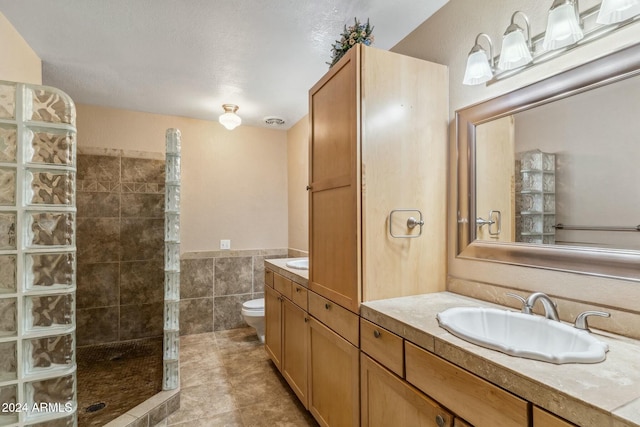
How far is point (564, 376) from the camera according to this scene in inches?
29.8

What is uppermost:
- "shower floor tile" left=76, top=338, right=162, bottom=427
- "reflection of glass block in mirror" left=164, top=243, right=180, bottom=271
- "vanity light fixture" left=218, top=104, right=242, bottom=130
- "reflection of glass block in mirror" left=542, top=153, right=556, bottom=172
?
"vanity light fixture" left=218, top=104, right=242, bottom=130

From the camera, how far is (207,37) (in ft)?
6.59

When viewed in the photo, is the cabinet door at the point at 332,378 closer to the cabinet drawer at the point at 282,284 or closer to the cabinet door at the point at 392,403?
the cabinet door at the point at 392,403

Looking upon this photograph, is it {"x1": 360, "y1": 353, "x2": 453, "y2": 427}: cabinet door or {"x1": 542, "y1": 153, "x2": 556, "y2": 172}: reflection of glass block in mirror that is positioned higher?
{"x1": 542, "y1": 153, "x2": 556, "y2": 172}: reflection of glass block in mirror

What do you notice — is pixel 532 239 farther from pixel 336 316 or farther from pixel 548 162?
pixel 336 316

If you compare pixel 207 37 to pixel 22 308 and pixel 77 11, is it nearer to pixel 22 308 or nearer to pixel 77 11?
pixel 77 11

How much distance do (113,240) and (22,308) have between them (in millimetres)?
2251

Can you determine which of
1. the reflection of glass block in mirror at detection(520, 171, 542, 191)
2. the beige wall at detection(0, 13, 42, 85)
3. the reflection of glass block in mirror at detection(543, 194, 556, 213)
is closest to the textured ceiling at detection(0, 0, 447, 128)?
the beige wall at detection(0, 13, 42, 85)

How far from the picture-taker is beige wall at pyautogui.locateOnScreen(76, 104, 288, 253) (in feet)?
10.6

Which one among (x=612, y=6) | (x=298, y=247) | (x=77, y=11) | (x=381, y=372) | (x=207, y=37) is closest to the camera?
(x=612, y=6)

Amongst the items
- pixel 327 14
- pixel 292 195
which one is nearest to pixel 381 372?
pixel 327 14

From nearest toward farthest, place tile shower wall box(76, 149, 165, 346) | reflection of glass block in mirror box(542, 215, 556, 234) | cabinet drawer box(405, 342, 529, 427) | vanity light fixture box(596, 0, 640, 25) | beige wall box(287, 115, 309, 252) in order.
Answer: cabinet drawer box(405, 342, 529, 427)
vanity light fixture box(596, 0, 640, 25)
reflection of glass block in mirror box(542, 215, 556, 234)
tile shower wall box(76, 149, 165, 346)
beige wall box(287, 115, 309, 252)

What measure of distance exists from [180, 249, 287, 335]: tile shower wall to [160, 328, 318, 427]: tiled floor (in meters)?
0.28

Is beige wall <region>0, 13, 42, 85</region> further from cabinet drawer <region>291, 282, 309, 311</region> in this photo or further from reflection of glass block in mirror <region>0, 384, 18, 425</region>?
cabinet drawer <region>291, 282, 309, 311</region>
